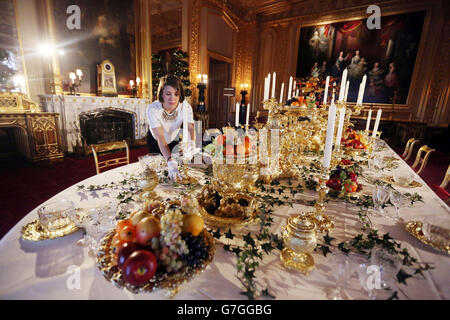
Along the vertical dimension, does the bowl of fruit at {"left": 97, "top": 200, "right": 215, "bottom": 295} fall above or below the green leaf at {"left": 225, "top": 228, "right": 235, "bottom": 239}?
above

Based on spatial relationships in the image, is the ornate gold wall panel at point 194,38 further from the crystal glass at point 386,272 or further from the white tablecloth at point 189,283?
the crystal glass at point 386,272

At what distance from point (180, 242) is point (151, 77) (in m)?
8.17

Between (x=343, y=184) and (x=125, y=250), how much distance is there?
4.92ft

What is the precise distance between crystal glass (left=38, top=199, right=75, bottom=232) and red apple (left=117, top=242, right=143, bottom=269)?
0.57 metres

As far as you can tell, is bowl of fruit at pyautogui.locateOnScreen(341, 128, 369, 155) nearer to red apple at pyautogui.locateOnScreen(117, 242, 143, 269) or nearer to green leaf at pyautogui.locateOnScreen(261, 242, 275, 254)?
green leaf at pyautogui.locateOnScreen(261, 242, 275, 254)

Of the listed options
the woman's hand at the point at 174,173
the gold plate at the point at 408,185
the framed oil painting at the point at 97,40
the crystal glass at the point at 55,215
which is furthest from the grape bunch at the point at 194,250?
the framed oil painting at the point at 97,40

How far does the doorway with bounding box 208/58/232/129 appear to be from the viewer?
35.6ft

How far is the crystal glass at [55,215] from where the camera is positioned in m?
1.02

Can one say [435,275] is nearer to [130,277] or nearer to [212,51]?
[130,277]

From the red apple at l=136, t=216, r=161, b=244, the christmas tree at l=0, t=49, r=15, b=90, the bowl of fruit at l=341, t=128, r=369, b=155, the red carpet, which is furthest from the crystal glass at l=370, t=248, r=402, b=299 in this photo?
the christmas tree at l=0, t=49, r=15, b=90

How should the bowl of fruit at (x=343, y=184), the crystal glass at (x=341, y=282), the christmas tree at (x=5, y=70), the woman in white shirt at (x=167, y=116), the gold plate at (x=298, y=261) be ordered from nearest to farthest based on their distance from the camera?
the crystal glass at (x=341, y=282) < the gold plate at (x=298, y=261) < the bowl of fruit at (x=343, y=184) < the woman in white shirt at (x=167, y=116) < the christmas tree at (x=5, y=70)

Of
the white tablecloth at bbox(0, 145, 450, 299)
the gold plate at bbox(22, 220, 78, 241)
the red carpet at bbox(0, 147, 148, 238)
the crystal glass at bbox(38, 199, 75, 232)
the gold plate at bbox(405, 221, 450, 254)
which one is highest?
the crystal glass at bbox(38, 199, 75, 232)

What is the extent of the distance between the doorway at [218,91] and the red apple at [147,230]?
10324mm

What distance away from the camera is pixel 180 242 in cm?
70
